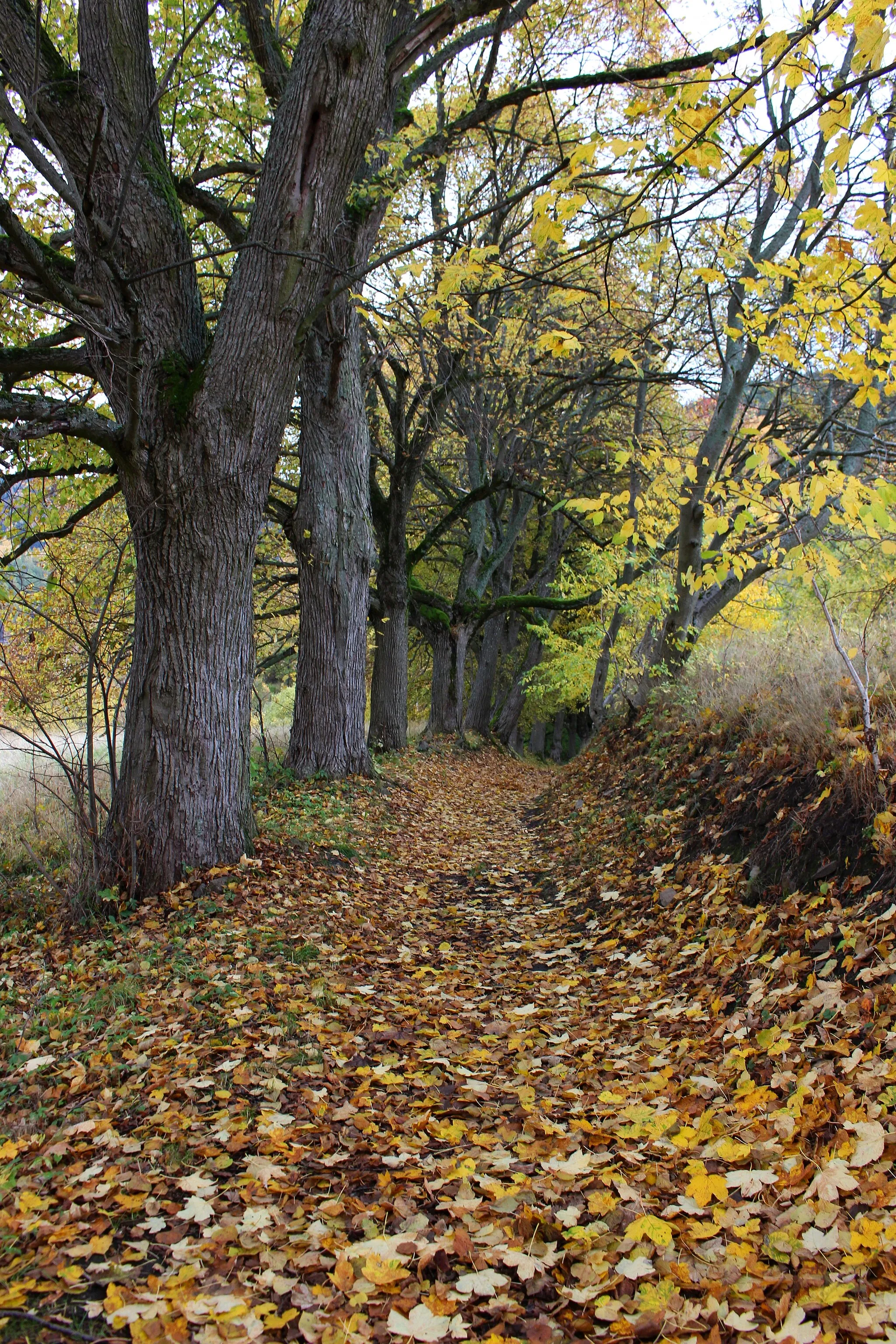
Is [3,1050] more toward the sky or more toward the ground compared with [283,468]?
more toward the ground

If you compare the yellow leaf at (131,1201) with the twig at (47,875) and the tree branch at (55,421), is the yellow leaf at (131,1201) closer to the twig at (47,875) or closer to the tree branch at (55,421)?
the twig at (47,875)

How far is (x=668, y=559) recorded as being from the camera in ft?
41.0

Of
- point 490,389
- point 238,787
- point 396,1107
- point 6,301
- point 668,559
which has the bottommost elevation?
point 396,1107

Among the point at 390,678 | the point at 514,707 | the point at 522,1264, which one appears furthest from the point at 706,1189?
the point at 514,707

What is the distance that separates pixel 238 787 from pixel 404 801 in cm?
425

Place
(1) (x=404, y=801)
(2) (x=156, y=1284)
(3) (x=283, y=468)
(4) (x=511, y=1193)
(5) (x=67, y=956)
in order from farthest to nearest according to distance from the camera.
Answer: (3) (x=283, y=468)
(1) (x=404, y=801)
(5) (x=67, y=956)
(4) (x=511, y=1193)
(2) (x=156, y=1284)

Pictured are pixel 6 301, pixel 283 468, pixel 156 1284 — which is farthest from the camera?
pixel 283 468

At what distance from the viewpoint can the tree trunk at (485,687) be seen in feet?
65.0

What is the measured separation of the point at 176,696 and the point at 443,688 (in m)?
12.7

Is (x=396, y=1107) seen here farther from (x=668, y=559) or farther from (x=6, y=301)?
(x=668, y=559)

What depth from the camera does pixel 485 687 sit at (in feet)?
65.2

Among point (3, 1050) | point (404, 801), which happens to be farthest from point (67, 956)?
point (404, 801)

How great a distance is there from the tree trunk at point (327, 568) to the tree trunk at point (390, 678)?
12.5ft

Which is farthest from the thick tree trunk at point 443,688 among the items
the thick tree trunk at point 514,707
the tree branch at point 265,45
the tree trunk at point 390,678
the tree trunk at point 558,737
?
the tree branch at point 265,45
